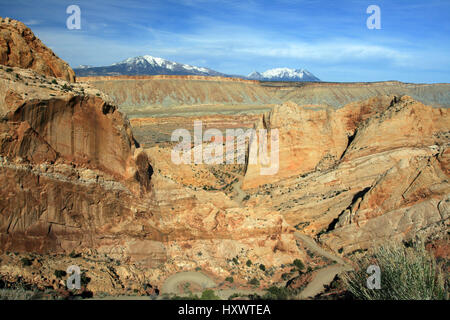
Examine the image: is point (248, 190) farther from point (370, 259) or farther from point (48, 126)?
point (48, 126)

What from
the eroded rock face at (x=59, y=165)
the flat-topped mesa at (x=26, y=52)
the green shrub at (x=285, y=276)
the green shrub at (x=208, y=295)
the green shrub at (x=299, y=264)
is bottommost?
the green shrub at (x=285, y=276)

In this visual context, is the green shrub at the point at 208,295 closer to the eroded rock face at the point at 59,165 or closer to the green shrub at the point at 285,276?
the green shrub at the point at 285,276

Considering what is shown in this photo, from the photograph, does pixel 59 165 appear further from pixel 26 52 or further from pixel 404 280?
pixel 404 280

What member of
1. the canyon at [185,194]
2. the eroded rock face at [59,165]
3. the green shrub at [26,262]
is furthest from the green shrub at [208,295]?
the green shrub at [26,262]

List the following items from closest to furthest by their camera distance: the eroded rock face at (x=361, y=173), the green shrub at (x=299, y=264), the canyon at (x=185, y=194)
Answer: the canyon at (x=185, y=194) < the green shrub at (x=299, y=264) < the eroded rock face at (x=361, y=173)

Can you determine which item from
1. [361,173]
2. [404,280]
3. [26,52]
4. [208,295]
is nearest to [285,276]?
[208,295]

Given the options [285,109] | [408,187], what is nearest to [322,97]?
[285,109]

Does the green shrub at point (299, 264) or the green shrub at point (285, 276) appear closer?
the green shrub at point (285, 276)
